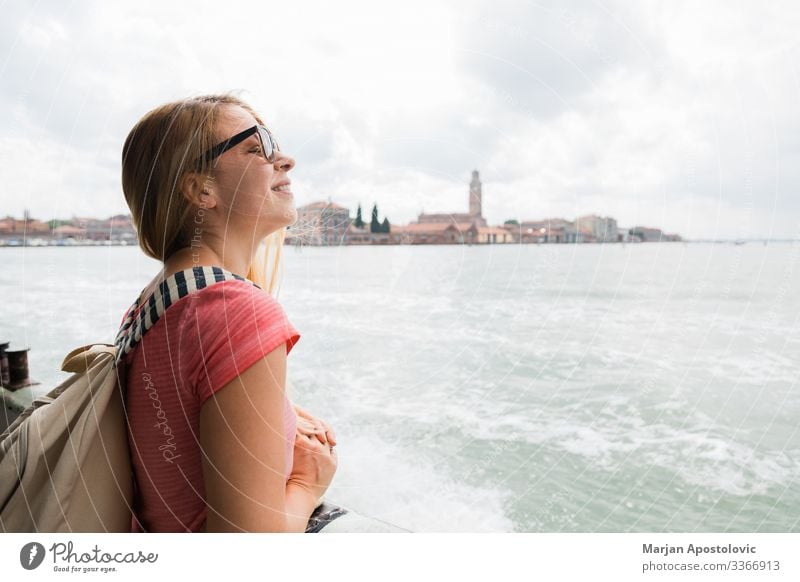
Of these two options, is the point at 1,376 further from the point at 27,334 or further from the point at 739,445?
the point at 27,334

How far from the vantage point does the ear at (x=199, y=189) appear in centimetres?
57

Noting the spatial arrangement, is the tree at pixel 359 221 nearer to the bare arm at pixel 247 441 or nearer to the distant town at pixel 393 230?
the distant town at pixel 393 230

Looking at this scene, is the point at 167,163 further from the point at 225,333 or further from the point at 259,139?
the point at 225,333

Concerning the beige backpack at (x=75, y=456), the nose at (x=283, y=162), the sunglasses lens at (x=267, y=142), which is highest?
the sunglasses lens at (x=267, y=142)

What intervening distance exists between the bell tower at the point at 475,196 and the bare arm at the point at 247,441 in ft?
2.86

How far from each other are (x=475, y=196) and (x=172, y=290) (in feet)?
2.97

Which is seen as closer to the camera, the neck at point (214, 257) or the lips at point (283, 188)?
the neck at point (214, 257)

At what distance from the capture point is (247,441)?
0.47m

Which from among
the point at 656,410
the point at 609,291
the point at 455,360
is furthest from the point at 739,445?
the point at 609,291

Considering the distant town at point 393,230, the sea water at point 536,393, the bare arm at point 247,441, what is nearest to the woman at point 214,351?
the bare arm at point 247,441
